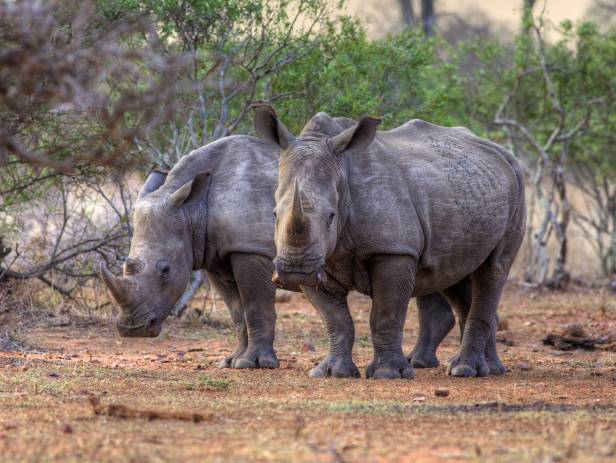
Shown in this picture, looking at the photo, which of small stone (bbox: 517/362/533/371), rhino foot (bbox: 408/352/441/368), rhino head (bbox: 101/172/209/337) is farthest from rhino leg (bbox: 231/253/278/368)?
small stone (bbox: 517/362/533/371)

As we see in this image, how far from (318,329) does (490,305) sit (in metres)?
4.10

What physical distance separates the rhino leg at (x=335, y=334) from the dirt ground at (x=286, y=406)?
0.21 m

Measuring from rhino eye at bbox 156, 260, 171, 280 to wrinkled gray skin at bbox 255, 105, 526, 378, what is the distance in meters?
1.24

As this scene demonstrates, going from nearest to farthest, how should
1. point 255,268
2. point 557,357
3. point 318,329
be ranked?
point 255,268
point 557,357
point 318,329

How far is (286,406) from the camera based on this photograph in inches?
257

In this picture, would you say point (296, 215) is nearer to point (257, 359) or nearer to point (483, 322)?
point (257, 359)

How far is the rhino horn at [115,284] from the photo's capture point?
8.48 m

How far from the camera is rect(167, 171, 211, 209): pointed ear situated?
9.22m

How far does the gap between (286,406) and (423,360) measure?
11.3 ft

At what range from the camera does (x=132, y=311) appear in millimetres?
8750

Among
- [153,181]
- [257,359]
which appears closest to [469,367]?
[257,359]

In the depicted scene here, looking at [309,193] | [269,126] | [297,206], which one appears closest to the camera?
[297,206]

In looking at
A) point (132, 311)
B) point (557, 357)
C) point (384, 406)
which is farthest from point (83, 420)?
point (557, 357)

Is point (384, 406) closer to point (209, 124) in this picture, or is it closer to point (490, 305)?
point (490, 305)
